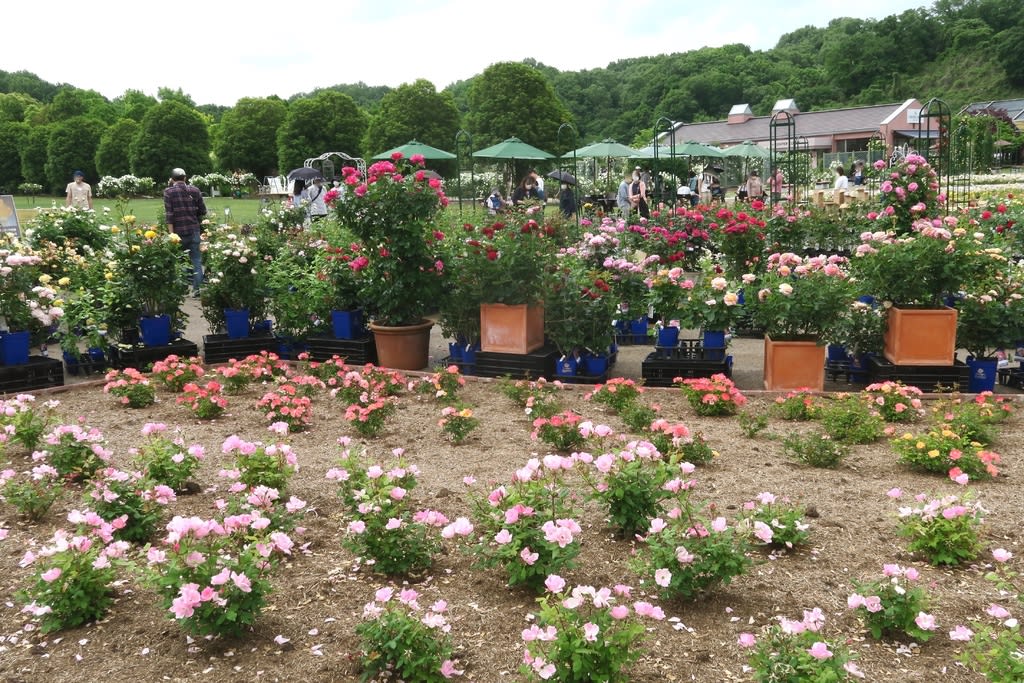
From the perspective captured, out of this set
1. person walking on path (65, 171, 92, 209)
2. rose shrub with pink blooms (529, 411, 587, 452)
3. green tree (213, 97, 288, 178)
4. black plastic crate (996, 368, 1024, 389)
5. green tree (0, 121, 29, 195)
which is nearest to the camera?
rose shrub with pink blooms (529, 411, 587, 452)

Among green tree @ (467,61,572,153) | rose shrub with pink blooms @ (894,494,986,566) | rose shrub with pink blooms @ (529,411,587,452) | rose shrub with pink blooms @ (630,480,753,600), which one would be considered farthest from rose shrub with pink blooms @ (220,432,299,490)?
green tree @ (467,61,572,153)

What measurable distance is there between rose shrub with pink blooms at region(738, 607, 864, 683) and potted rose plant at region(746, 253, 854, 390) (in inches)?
154

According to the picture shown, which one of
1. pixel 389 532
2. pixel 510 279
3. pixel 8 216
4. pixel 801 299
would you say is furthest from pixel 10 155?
pixel 389 532

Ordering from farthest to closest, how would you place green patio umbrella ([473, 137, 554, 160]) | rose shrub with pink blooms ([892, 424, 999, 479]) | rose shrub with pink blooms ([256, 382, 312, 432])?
green patio umbrella ([473, 137, 554, 160]) → rose shrub with pink blooms ([256, 382, 312, 432]) → rose shrub with pink blooms ([892, 424, 999, 479])

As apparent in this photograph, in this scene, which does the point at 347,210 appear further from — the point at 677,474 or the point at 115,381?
the point at 677,474

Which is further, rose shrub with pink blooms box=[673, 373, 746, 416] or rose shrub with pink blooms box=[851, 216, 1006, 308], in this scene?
rose shrub with pink blooms box=[851, 216, 1006, 308]

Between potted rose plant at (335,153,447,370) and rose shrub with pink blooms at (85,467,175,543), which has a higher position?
potted rose plant at (335,153,447,370)

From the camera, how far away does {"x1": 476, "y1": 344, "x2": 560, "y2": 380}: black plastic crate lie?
6695mm

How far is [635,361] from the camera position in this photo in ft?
24.5

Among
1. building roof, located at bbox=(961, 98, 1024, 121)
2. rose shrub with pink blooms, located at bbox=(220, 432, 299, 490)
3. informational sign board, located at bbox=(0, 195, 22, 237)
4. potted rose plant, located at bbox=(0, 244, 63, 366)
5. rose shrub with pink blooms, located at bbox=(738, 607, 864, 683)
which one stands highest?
building roof, located at bbox=(961, 98, 1024, 121)

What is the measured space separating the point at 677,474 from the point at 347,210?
432 centimetres

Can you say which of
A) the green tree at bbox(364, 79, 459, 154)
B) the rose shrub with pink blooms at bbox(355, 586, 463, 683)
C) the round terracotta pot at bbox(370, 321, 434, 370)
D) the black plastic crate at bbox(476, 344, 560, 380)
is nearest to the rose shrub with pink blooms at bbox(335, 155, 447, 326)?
Answer: the round terracotta pot at bbox(370, 321, 434, 370)

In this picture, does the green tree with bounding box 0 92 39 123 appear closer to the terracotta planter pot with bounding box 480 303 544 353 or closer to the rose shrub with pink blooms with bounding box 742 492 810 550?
the terracotta planter pot with bounding box 480 303 544 353

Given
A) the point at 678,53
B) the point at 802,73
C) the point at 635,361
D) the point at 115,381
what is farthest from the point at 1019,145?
the point at 115,381
